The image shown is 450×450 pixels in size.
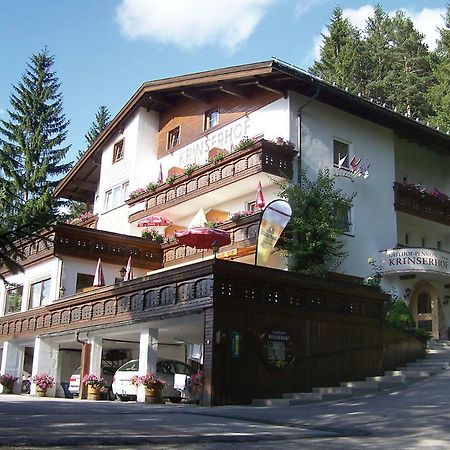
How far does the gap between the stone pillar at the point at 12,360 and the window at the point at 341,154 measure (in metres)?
15.4

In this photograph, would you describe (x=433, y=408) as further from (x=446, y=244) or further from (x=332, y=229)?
(x=446, y=244)

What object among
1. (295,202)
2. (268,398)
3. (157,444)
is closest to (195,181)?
(295,202)

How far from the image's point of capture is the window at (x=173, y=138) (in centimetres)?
3177

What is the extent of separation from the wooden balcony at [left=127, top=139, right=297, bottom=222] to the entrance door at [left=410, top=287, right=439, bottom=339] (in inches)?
326

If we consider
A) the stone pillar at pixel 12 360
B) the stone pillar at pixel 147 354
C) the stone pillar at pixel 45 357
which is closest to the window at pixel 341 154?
the stone pillar at pixel 147 354

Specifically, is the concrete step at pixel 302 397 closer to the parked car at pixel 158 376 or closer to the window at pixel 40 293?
the parked car at pixel 158 376

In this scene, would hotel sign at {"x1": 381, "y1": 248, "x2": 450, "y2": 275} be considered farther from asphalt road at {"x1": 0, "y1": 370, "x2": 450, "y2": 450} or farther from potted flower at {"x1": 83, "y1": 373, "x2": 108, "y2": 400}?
potted flower at {"x1": 83, "y1": 373, "x2": 108, "y2": 400}

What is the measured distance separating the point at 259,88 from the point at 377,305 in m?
10.6

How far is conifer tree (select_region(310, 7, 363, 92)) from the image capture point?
50.4 metres

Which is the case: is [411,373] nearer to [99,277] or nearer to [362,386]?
[362,386]

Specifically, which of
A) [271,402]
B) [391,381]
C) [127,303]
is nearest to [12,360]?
[127,303]

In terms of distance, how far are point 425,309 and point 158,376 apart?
13.5 meters

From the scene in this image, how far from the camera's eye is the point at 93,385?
21.7 m

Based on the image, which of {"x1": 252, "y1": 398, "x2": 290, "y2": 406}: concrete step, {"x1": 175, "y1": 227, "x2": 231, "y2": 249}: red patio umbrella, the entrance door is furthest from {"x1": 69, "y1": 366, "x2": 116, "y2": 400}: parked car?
the entrance door
